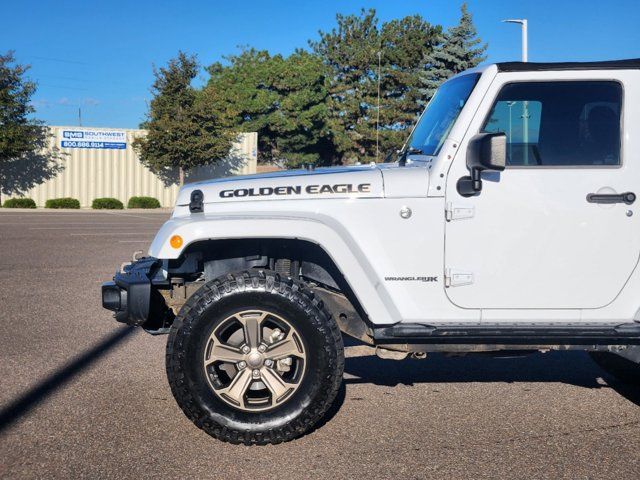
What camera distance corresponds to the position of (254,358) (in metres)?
4.20

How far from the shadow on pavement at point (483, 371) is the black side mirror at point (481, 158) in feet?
6.40

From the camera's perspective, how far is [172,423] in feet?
14.9

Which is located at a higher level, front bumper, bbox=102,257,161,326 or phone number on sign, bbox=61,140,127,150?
phone number on sign, bbox=61,140,127,150

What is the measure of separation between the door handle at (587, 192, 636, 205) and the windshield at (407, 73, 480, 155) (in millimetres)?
897

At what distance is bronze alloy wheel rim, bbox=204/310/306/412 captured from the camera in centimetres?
414

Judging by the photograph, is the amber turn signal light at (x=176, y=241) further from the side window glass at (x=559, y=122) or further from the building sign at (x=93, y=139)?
the building sign at (x=93, y=139)

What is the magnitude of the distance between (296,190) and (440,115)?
117 centimetres

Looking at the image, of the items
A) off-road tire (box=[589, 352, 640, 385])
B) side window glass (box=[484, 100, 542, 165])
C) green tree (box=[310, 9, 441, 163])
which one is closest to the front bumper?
side window glass (box=[484, 100, 542, 165])

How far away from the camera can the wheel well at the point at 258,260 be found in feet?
14.8

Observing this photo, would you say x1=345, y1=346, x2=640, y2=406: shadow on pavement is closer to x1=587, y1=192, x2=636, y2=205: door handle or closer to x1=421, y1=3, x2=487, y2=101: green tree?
x1=587, y1=192, x2=636, y2=205: door handle

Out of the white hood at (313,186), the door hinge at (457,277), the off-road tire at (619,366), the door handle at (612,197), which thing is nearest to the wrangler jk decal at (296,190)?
the white hood at (313,186)

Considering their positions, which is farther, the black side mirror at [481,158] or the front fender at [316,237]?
the front fender at [316,237]

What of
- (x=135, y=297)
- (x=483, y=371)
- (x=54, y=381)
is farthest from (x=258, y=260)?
(x=483, y=371)

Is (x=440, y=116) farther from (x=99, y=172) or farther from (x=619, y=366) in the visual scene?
(x=99, y=172)
